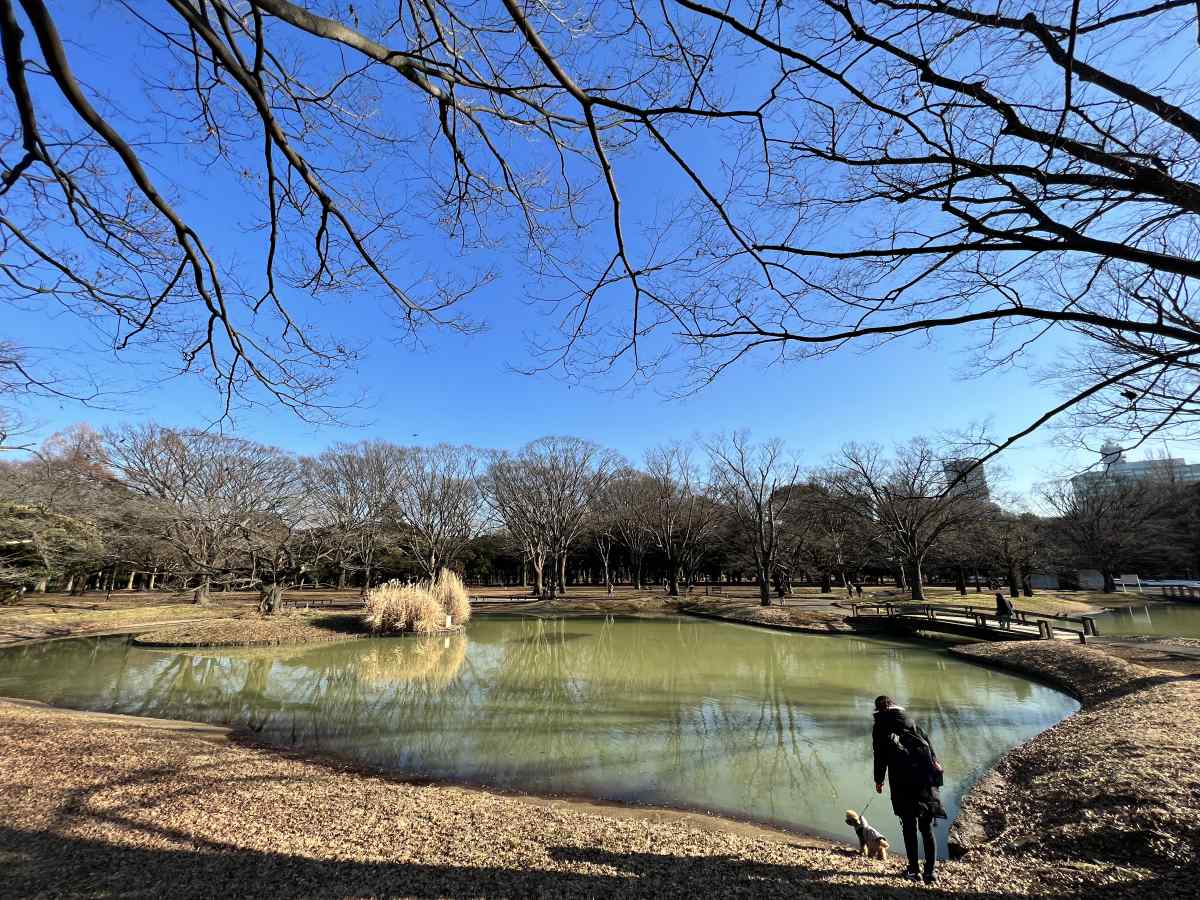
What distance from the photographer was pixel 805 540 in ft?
128

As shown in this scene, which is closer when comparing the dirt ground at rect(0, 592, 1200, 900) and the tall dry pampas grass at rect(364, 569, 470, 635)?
the dirt ground at rect(0, 592, 1200, 900)

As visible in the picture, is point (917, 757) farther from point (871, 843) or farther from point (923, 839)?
point (871, 843)

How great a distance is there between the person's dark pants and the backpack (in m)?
0.27

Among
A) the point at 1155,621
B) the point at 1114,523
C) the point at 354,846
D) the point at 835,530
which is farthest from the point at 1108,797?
the point at 1114,523

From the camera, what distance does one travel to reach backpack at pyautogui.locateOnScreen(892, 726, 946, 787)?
4387mm

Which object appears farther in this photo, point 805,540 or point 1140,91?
point 805,540

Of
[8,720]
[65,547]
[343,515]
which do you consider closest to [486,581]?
[343,515]

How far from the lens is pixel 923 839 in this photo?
4129 millimetres

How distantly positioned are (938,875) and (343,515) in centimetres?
3428

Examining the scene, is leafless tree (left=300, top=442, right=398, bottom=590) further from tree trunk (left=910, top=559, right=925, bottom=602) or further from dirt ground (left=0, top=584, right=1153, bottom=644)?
tree trunk (left=910, top=559, right=925, bottom=602)

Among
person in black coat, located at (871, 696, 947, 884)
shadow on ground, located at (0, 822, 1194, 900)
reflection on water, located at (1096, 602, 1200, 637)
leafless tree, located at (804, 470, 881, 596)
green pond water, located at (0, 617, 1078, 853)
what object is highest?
leafless tree, located at (804, 470, 881, 596)

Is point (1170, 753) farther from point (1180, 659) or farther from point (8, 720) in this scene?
point (8, 720)

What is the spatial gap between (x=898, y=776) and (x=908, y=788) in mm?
102

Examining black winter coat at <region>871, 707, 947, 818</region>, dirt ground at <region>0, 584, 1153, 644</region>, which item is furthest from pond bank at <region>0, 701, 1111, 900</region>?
dirt ground at <region>0, 584, 1153, 644</region>
